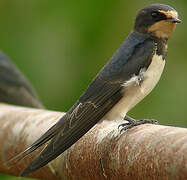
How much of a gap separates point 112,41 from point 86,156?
1.91 meters

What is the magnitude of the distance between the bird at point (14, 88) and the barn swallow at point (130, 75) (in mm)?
1942

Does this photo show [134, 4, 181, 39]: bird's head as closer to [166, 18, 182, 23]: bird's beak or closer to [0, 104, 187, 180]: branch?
[166, 18, 182, 23]: bird's beak

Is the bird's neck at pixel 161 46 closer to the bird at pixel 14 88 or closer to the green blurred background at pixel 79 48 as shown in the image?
the green blurred background at pixel 79 48

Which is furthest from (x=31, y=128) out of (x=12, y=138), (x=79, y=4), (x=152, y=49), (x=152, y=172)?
(x=79, y=4)

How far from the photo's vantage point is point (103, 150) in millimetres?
2148

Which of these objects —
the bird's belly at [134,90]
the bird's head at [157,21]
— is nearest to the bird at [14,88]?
the bird's head at [157,21]

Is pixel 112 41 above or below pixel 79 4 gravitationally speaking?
below

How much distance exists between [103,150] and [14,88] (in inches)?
124

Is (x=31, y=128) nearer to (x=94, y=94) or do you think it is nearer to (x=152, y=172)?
(x=94, y=94)

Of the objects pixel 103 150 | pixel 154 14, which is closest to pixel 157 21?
pixel 154 14

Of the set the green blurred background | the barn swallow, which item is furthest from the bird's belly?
the green blurred background

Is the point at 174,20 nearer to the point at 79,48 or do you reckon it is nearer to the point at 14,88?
the point at 79,48

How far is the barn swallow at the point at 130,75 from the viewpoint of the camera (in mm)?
2564

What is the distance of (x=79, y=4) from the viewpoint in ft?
12.2
